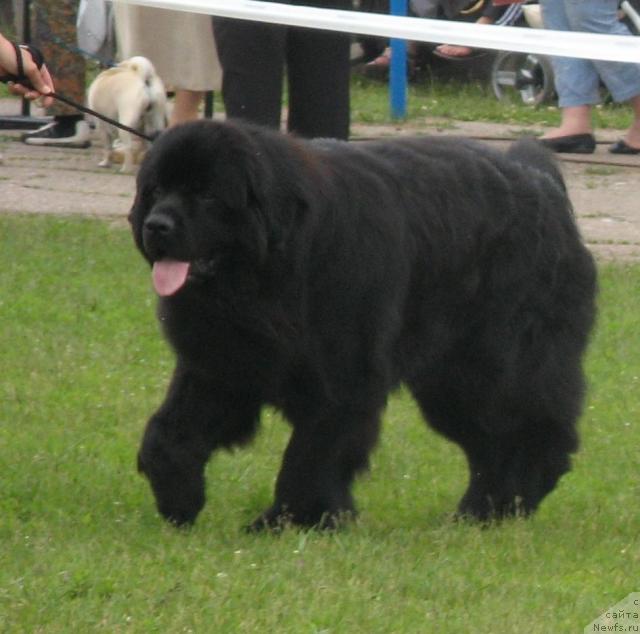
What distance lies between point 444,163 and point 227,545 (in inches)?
52.2

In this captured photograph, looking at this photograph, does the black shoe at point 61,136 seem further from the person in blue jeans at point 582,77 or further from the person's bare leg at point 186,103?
the person in blue jeans at point 582,77

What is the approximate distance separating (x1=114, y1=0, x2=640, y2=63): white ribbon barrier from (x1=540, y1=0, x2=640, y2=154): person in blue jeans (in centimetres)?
441

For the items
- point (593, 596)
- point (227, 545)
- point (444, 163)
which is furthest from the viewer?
point (444, 163)

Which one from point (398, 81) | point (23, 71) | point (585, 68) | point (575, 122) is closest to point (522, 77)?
point (398, 81)

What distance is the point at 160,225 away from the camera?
14.2ft

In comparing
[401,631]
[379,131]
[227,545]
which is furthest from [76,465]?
[379,131]

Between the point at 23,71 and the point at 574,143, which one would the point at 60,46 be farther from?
the point at 23,71

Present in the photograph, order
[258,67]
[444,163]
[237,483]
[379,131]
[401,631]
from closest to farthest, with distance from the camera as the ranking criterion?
[401,631], [444,163], [237,483], [258,67], [379,131]

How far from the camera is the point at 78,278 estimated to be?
7.88 m

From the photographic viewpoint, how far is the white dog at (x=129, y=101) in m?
10.6

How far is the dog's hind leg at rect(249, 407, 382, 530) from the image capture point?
4.69 m

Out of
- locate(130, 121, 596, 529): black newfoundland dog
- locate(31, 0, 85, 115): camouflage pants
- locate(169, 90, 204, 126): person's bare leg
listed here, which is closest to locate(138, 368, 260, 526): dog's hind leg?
locate(130, 121, 596, 529): black newfoundland dog

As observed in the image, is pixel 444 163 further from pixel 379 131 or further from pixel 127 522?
pixel 379 131

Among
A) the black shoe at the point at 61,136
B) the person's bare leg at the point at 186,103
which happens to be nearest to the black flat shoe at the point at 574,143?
the person's bare leg at the point at 186,103
